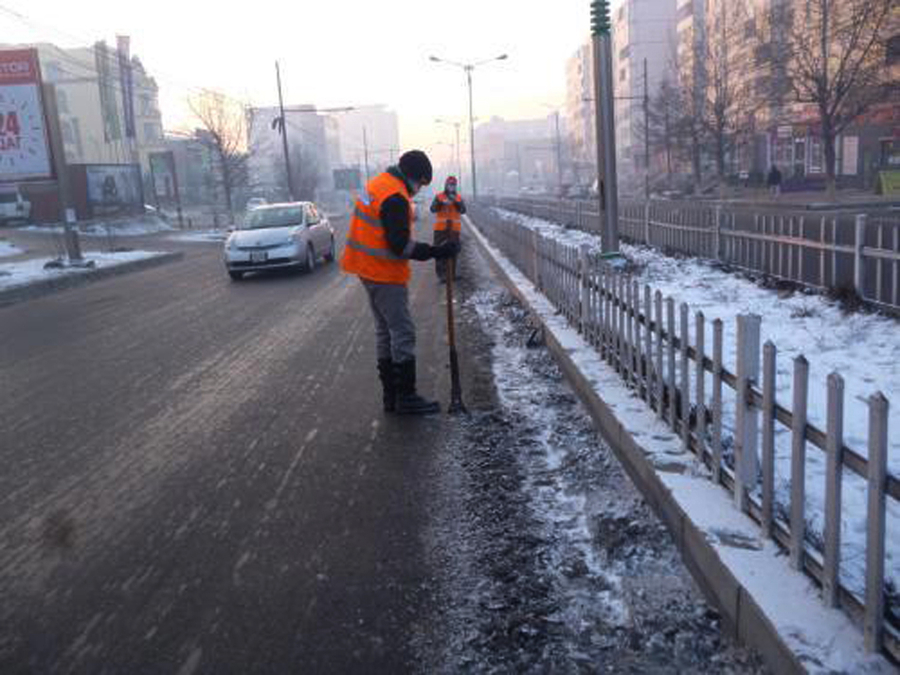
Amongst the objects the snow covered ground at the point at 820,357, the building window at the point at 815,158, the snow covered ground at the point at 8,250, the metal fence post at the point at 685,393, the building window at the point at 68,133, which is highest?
the building window at the point at 68,133

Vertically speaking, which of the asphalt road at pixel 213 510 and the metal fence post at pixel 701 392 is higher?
the metal fence post at pixel 701 392

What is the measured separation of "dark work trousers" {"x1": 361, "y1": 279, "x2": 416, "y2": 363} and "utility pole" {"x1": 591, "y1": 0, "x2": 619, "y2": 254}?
4.72 metres

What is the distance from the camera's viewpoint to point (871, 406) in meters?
2.36

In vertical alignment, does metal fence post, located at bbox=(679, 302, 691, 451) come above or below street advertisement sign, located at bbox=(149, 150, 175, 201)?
below

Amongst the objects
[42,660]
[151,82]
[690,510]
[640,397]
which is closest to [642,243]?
[640,397]

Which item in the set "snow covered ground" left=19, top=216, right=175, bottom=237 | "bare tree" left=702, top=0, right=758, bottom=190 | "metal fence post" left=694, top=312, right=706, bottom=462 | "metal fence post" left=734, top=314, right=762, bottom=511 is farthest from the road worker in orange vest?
"snow covered ground" left=19, top=216, right=175, bottom=237

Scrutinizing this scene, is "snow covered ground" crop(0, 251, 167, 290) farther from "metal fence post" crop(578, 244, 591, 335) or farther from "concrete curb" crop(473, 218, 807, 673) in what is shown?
"concrete curb" crop(473, 218, 807, 673)

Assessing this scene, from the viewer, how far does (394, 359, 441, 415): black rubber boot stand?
237 inches

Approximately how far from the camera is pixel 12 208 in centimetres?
4803

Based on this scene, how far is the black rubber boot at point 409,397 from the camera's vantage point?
601cm

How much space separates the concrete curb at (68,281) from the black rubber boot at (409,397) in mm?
11939

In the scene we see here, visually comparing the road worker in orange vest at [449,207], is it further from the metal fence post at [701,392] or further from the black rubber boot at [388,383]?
the metal fence post at [701,392]

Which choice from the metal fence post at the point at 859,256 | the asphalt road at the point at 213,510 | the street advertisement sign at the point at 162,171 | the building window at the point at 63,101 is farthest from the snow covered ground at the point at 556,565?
the building window at the point at 63,101

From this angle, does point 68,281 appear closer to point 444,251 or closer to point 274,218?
point 274,218
